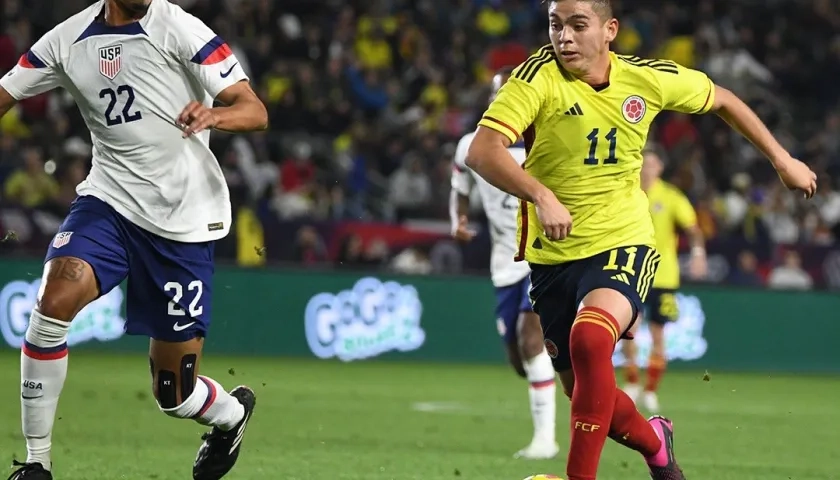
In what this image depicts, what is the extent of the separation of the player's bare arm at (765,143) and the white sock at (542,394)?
334 cm

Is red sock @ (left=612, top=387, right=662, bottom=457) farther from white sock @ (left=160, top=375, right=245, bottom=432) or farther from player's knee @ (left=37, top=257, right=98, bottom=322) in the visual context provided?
player's knee @ (left=37, top=257, right=98, bottom=322)

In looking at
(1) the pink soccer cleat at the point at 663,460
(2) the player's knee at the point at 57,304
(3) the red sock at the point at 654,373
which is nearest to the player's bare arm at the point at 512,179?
(1) the pink soccer cleat at the point at 663,460

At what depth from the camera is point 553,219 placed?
5.91 metres

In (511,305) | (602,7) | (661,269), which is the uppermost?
(602,7)

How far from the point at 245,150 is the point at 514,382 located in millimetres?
5925

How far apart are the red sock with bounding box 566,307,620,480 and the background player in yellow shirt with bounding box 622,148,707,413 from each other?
782 cm

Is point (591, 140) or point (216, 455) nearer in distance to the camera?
point (591, 140)

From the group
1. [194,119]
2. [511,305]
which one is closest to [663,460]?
[194,119]

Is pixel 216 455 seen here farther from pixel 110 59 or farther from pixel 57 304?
pixel 110 59

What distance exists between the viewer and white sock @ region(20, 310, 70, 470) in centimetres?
667

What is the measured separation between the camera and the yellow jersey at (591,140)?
651 centimetres

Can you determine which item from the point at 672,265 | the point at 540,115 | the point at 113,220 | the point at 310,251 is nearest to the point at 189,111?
the point at 113,220

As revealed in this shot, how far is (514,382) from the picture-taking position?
53.7 ft

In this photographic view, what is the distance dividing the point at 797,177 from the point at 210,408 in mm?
3006
